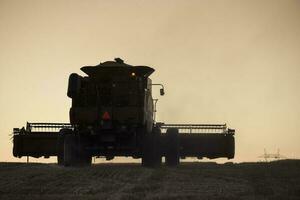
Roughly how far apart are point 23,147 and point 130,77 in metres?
7.43

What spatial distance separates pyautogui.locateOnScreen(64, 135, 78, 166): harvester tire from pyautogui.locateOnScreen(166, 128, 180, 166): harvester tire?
4.05 meters

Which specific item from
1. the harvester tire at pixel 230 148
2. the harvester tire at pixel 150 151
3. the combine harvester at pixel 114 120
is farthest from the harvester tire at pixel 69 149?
the harvester tire at pixel 230 148

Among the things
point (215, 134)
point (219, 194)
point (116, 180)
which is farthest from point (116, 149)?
point (219, 194)

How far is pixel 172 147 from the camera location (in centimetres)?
2328

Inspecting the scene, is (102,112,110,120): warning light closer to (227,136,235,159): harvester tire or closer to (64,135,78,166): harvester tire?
(64,135,78,166): harvester tire

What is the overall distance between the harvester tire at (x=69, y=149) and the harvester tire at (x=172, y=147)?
4051 millimetres

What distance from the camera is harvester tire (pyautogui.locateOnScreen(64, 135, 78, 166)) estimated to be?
2197 cm

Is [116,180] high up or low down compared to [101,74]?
down

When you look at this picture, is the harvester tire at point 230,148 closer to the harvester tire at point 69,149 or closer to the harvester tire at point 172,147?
the harvester tire at point 172,147

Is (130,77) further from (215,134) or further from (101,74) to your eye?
(215,134)

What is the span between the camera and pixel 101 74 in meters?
22.5

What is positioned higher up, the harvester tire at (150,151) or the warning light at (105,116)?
the warning light at (105,116)

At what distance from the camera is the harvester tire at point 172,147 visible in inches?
917

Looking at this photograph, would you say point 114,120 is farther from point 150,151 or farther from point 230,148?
point 230,148
